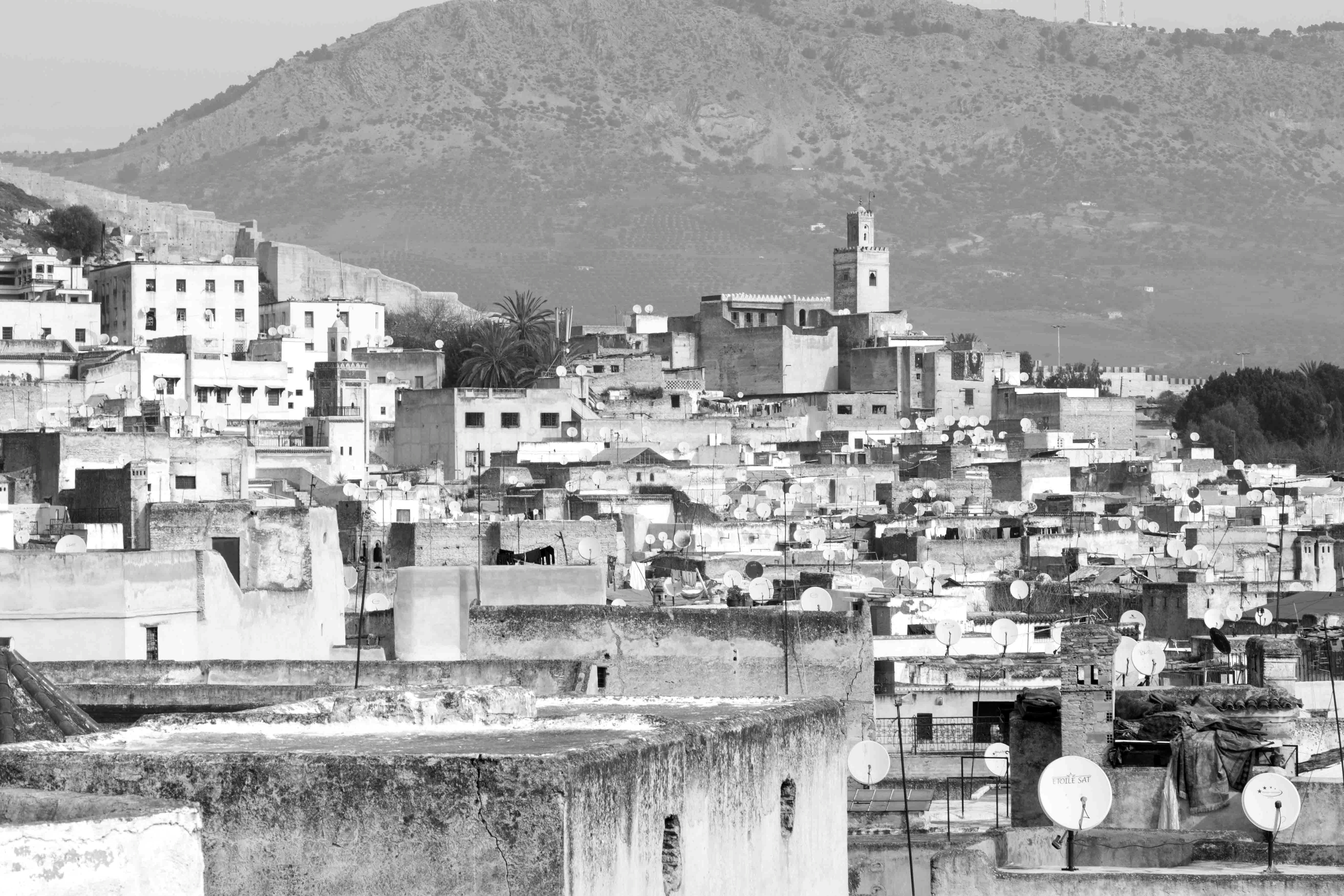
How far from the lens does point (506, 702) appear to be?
740 cm

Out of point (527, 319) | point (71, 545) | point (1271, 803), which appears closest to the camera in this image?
point (1271, 803)

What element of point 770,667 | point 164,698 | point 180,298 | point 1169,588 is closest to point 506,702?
point 164,698

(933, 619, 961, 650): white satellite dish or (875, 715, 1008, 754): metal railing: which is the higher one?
(933, 619, 961, 650): white satellite dish

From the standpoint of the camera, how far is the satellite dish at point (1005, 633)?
2280 centimetres

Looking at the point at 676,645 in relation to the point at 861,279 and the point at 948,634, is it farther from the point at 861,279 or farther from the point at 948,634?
the point at 861,279

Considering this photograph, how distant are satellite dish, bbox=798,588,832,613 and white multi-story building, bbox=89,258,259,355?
50166 mm

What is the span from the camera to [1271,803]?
1113 centimetres

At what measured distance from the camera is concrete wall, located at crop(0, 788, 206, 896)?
518 cm

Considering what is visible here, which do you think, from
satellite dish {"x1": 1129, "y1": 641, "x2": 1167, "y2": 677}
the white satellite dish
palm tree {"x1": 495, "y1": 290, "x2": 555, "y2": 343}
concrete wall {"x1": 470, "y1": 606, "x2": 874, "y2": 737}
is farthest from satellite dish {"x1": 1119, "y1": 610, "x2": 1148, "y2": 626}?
palm tree {"x1": 495, "y1": 290, "x2": 555, "y2": 343}

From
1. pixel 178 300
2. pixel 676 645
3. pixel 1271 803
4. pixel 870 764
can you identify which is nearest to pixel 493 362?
pixel 178 300

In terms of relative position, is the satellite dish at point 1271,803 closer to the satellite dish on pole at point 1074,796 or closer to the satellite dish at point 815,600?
the satellite dish on pole at point 1074,796

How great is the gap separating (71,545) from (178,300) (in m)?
51.4

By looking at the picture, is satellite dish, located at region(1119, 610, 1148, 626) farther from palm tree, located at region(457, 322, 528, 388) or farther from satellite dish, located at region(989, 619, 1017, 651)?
palm tree, located at region(457, 322, 528, 388)

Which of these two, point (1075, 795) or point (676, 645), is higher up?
point (676, 645)
